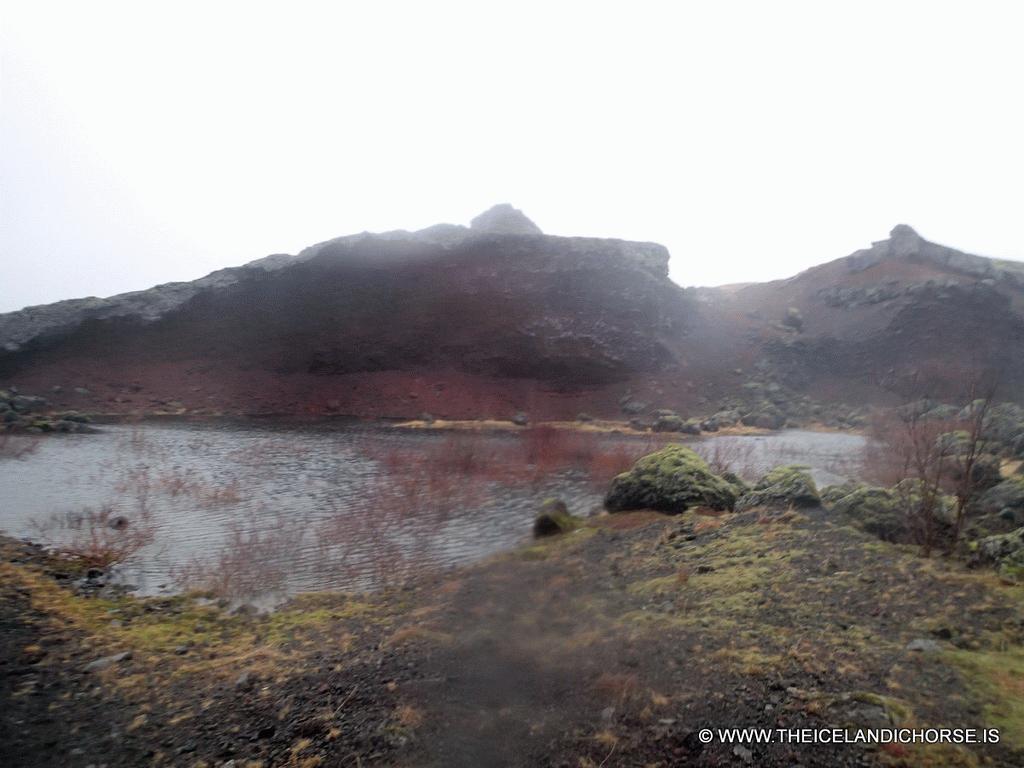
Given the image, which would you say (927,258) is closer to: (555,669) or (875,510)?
(875,510)

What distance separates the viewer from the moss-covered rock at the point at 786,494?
8617 mm

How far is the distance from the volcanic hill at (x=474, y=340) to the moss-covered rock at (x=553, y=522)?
18214mm

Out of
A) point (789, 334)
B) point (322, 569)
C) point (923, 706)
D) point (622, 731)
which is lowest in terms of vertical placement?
point (322, 569)

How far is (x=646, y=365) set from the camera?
33.8 m

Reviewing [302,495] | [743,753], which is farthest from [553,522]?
[743,753]

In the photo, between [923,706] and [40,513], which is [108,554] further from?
[923,706]

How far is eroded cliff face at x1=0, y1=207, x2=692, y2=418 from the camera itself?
30.4 meters

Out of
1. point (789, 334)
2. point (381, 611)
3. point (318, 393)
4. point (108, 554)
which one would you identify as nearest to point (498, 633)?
point (381, 611)

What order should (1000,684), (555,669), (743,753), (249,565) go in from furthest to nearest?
(249,565)
(555,669)
(1000,684)
(743,753)

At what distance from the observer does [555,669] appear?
4.51 metres

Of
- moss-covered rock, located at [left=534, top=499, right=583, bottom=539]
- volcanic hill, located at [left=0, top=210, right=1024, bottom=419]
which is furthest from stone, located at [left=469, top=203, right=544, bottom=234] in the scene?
moss-covered rock, located at [left=534, top=499, right=583, bottom=539]

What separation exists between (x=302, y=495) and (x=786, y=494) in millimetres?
9481

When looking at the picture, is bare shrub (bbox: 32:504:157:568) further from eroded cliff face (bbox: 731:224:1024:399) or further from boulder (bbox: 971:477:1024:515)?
eroded cliff face (bbox: 731:224:1024:399)

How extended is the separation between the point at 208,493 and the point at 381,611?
25.0 ft
